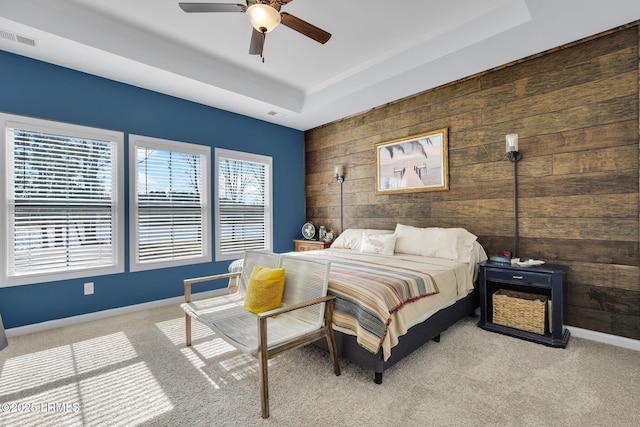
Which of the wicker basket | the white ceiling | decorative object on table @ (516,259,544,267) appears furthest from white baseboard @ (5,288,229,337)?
decorative object on table @ (516,259,544,267)

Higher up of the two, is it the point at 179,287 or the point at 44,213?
the point at 44,213

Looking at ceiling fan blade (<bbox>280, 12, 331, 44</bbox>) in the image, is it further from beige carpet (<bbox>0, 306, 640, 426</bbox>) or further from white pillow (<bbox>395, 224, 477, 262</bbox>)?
beige carpet (<bbox>0, 306, 640, 426</bbox>)

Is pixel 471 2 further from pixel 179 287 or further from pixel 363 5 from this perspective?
pixel 179 287

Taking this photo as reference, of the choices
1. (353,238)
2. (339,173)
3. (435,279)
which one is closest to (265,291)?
(435,279)

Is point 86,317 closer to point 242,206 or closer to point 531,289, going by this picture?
point 242,206

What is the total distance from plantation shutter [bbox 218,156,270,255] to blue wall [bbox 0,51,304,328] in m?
0.29


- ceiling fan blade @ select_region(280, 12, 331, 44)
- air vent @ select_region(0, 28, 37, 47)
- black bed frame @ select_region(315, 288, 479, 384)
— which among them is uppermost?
air vent @ select_region(0, 28, 37, 47)

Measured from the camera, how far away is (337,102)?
14.2 feet

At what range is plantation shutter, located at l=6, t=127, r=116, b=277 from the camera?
3062mm

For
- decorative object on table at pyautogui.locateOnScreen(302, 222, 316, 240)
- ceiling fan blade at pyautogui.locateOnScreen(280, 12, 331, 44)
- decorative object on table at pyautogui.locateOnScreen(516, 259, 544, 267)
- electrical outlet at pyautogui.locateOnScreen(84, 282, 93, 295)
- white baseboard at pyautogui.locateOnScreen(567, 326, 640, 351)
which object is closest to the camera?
ceiling fan blade at pyautogui.locateOnScreen(280, 12, 331, 44)

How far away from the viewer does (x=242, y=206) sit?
16.0 feet

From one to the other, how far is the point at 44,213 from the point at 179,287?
1.68 meters

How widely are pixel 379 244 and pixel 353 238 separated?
2.15 feet

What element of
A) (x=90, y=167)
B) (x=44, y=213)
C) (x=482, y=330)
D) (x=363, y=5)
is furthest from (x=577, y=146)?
(x=44, y=213)
